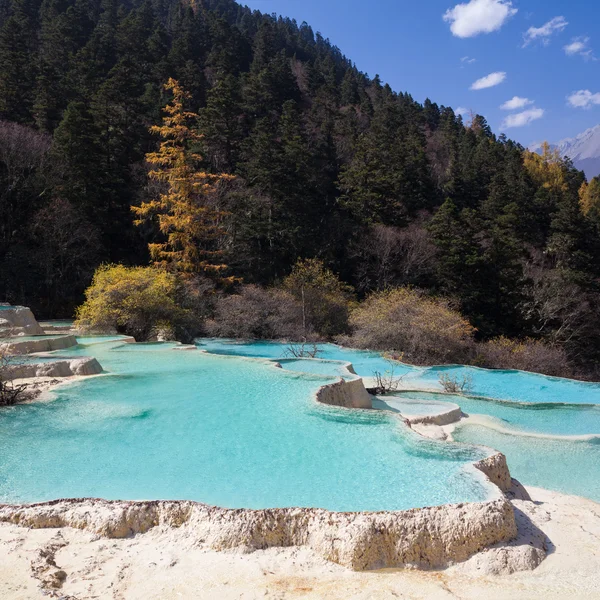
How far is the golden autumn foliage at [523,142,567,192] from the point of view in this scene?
4944cm

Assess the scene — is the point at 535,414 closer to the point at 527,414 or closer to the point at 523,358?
the point at 527,414

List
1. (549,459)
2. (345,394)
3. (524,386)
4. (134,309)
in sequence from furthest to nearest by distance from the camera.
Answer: (134,309) < (524,386) < (345,394) < (549,459)

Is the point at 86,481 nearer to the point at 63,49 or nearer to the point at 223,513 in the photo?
the point at 223,513

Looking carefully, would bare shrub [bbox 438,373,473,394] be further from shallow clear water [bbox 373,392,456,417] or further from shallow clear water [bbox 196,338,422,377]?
shallow clear water [bbox 196,338,422,377]

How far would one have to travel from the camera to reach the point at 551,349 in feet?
A: 66.0

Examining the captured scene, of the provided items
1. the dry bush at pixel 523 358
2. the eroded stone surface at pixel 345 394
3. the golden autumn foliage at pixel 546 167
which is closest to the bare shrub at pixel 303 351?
the eroded stone surface at pixel 345 394

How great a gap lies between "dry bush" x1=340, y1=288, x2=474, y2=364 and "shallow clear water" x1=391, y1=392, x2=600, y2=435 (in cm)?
554

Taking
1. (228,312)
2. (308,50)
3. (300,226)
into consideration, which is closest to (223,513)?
(228,312)

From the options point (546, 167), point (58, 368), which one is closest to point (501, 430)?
point (58, 368)

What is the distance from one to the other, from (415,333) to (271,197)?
1204cm

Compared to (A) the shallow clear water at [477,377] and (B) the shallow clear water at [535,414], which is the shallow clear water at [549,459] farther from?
(A) the shallow clear water at [477,377]

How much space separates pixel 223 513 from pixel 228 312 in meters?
13.2

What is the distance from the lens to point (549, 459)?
755 centimetres

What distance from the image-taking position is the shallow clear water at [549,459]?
684 cm
